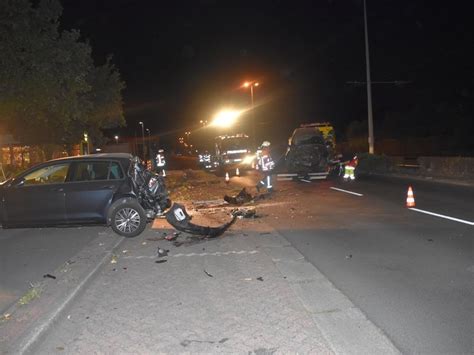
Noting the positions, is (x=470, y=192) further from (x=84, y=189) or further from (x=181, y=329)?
(x=181, y=329)

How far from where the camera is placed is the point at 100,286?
6703mm

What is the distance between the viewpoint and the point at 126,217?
9953 millimetres

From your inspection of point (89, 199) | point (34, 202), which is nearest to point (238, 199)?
point (89, 199)

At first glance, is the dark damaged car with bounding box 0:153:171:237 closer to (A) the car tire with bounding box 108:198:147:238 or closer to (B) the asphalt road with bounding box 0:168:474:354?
(A) the car tire with bounding box 108:198:147:238

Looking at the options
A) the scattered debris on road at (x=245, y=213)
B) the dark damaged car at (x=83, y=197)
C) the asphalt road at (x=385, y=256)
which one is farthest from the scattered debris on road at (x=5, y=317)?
the scattered debris on road at (x=245, y=213)

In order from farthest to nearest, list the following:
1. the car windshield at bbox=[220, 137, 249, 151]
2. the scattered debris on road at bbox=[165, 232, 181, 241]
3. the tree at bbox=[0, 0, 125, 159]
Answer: the car windshield at bbox=[220, 137, 249, 151], the tree at bbox=[0, 0, 125, 159], the scattered debris on road at bbox=[165, 232, 181, 241]

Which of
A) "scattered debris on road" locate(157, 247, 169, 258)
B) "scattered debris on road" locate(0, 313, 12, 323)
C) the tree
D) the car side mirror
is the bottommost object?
"scattered debris on road" locate(0, 313, 12, 323)

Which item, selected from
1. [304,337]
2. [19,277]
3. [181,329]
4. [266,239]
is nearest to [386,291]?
[304,337]

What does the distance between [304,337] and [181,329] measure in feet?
3.97

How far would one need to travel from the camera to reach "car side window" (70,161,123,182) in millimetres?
10273

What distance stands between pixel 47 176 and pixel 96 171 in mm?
1096

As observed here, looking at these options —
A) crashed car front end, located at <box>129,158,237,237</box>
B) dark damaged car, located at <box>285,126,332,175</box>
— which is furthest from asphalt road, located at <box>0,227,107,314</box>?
dark damaged car, located at <box>285,126,332,175</box>

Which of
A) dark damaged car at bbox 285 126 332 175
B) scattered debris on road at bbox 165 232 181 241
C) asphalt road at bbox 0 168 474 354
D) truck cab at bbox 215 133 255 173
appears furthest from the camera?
truck cab at bbox 215 133 255 173

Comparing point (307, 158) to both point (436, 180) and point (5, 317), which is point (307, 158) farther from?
point (5, 317)
